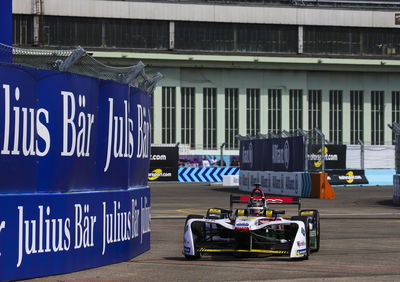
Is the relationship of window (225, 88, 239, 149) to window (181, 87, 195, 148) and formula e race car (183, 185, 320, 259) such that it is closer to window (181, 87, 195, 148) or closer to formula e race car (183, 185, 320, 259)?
window (181, 87, 195, 148)

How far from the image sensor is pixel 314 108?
274 feet

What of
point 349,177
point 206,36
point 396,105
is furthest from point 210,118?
point 349,177

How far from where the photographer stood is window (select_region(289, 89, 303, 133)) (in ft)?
272

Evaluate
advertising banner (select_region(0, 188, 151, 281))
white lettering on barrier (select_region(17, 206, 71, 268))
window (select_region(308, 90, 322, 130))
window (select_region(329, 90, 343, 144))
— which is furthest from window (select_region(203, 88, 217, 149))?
white lettering on barrier (select_region(17, 206, 71, 268))

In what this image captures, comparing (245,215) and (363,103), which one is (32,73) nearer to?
(245,215)

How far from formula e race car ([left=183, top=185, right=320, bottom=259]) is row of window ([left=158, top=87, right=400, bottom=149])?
65001mm

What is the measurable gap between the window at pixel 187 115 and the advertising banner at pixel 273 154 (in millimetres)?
28732

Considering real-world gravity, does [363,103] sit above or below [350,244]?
above

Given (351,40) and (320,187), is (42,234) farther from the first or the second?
(351,40)

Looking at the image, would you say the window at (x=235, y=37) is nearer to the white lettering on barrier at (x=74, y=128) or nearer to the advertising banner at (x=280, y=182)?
the advertising banner at (x=280, y=182)

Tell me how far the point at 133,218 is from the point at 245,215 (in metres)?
2.05

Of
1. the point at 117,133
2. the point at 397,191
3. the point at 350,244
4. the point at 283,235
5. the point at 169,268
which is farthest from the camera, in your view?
the point at 397,191

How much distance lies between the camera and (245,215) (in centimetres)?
1641

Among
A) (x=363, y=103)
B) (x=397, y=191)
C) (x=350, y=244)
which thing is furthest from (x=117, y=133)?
(x=363, y=103)
